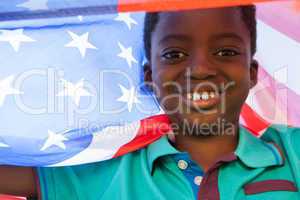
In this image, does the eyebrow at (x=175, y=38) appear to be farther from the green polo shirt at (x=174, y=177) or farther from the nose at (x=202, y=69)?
the green polo shirt at (x=174, y=177)

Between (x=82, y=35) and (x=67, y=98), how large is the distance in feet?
0.43

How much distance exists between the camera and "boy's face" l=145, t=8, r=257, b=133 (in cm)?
108

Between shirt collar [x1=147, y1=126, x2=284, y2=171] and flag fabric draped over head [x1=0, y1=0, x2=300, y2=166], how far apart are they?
39mm

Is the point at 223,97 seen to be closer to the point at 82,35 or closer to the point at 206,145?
the point at 206,145

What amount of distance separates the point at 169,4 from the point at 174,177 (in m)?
0.39

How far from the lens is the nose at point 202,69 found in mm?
1077

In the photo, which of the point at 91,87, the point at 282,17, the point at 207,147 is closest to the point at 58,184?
the point at 91,87

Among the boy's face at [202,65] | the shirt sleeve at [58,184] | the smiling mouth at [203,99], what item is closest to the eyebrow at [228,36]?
the boy's face at [202,65]

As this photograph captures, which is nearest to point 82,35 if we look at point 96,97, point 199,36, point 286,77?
point 96,97

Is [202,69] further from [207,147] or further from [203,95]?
[207,147]

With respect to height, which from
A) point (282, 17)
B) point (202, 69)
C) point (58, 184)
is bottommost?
point (58, 184)

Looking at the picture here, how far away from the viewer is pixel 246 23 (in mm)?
1139

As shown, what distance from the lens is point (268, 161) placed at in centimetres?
112

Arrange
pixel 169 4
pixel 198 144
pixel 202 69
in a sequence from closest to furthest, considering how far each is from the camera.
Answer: pixel 169 4 < pixel 202 69 < pixel 198 144
